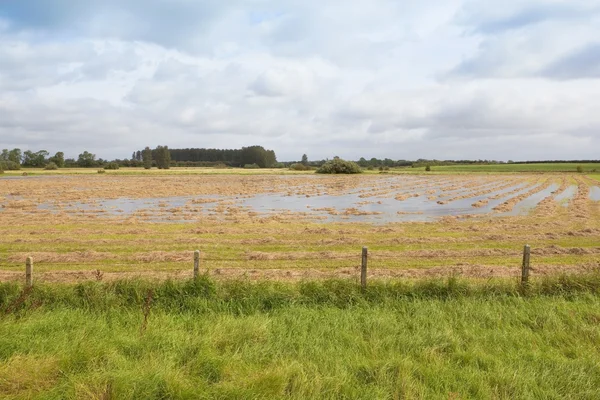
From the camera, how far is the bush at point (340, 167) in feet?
362

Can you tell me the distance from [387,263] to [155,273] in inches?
307

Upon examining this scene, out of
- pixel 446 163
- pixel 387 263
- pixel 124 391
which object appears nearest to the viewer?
pixel 124 391

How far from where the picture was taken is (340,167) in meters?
111

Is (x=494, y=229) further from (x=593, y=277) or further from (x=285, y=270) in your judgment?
(x=285, y=270)

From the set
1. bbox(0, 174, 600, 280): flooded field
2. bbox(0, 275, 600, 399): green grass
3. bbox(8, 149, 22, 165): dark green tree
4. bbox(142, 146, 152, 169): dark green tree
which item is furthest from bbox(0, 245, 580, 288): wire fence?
bbox(8, 149, 22, 165): dark green tree

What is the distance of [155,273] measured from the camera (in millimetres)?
13367

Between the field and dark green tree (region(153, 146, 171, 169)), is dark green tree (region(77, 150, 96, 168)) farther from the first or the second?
the field

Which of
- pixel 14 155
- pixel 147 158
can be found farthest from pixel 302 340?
pixel 14 155

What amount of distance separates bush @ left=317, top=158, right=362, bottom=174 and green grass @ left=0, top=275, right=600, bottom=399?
100 meters

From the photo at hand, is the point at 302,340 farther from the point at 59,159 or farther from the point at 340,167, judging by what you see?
the point at 59,159

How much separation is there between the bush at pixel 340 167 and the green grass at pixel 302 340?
329 ft

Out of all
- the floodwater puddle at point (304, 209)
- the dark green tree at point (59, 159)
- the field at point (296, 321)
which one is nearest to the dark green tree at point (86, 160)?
the dark green tree at point (59, 159)

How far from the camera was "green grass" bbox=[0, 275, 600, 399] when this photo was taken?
5871 mm

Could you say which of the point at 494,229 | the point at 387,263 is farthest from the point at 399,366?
the point at 494,229
